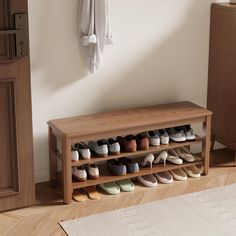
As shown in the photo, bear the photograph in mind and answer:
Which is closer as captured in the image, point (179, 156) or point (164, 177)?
point (164, 177)

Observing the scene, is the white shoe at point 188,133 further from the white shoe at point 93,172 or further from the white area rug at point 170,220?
the white shoe at point 93,172

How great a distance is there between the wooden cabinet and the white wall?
0.22 ft

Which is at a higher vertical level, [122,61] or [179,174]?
[122,61]

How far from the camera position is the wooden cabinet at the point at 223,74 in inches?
149

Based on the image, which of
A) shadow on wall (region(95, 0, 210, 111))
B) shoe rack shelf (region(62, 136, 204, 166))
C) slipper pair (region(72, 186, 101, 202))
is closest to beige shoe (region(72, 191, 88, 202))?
slipper pair (region(72, 186, 101, 202))

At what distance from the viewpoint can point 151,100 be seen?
153 inches

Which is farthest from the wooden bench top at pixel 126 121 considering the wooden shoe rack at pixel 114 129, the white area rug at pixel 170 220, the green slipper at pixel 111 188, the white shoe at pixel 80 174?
the white area rug at pixel 170 220

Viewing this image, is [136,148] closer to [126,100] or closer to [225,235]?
[126,100]

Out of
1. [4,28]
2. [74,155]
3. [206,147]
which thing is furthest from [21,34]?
[206,147]

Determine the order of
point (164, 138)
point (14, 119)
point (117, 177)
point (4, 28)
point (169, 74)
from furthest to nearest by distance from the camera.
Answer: point (169, 74) < point (164, 138) < point (117, 177) < point (14, 119) < point (4, 28)

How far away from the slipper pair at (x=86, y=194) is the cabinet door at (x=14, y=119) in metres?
0.29

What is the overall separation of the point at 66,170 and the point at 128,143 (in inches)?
17.9

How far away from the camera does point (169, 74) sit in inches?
153

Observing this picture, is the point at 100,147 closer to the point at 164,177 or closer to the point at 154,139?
the point at 154,139
